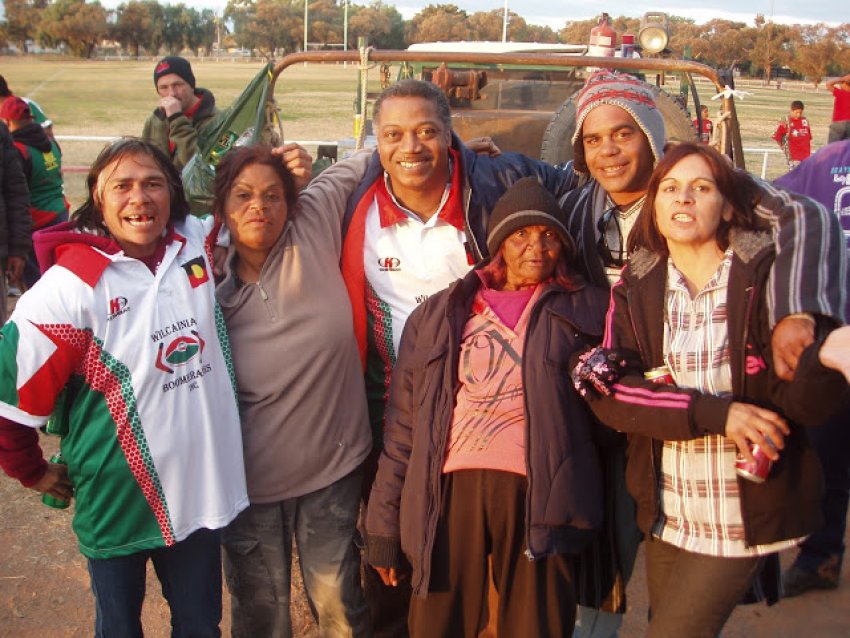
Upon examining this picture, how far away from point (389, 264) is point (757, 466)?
1317 mm

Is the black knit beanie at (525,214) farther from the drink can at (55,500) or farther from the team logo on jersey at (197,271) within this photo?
the drink can at (55,500)

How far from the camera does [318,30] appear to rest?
66562mm

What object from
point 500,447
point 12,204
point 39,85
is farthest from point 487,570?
point 39,85

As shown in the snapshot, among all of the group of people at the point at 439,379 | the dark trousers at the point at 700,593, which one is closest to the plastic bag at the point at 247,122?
the group of people at the point at 439,379

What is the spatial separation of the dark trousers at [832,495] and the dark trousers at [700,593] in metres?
1.20

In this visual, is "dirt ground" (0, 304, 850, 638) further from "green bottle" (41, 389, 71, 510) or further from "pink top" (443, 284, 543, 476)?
"pink top" (443, 284, 543, 476)

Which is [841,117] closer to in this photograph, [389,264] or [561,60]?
[561,60]

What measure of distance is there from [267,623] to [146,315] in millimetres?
1109

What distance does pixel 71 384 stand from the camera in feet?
7.26

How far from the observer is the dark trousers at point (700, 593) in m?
2.05

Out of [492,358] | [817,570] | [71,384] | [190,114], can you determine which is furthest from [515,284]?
[190,114]

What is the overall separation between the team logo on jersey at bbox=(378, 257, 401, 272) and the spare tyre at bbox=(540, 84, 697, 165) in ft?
5.21

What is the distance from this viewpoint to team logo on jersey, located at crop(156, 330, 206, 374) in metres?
2.20

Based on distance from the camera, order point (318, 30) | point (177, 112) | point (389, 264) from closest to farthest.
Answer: point (389, 264)
point (177, 112)
point (318, 30)
